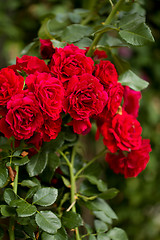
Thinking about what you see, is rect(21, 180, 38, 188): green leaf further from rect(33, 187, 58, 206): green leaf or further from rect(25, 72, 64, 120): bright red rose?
rect(25, 72, 64, 120): bright red rose

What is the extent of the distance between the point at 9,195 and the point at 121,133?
25 centimetres

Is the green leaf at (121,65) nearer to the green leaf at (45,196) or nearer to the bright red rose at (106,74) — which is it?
the bright red rose at (106,74)

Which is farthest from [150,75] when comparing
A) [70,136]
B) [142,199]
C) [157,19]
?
[70,136]

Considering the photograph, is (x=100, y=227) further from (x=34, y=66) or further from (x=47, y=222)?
(x=34, y=66)

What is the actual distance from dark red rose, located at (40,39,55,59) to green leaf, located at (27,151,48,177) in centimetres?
22

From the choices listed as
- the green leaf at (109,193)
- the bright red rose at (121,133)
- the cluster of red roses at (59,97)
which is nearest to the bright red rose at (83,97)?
the cluster of red roses at (59,97)

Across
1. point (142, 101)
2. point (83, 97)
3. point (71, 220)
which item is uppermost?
point (83, 97)

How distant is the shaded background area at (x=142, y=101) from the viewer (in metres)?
1.71

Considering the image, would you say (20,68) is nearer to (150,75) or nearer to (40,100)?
(40,100)

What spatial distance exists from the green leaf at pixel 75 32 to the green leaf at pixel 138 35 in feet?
0.37

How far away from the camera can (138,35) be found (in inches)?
21.1

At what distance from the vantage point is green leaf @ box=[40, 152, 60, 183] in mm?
599

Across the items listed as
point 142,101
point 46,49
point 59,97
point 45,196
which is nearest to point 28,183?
point 45,196

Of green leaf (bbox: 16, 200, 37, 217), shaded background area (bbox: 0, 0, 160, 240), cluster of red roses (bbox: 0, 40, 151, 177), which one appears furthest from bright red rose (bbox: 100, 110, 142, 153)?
shaded background area (bbox: 0, 0, 160, 240)
